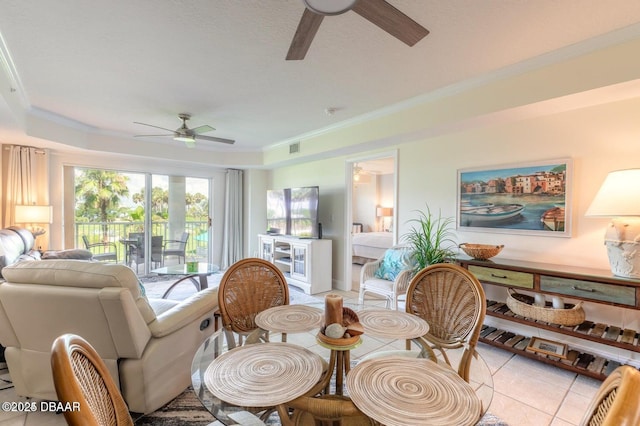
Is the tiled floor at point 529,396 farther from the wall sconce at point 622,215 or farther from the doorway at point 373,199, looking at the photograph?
the doorway at point 373,199

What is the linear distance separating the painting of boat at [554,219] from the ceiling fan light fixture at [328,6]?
254 centimetres

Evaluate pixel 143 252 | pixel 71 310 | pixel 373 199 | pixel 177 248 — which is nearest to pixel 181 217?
pixel 177 248

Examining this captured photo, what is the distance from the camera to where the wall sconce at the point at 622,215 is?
1.99 m

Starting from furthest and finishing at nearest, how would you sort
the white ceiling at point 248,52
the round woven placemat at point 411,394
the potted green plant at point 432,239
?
1. the potted green plant at point 432,239
2. the white ceiling at point 248,52
3. the round woven placemat at point 411,394

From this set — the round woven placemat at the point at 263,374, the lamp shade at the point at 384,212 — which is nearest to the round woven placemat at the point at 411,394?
the round woven placemat at the point at 263,374

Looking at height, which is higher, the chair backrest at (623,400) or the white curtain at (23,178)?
the white curtain at (23,178)

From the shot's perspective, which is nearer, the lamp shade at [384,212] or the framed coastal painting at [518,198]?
the framed coastal painting at [518,198]

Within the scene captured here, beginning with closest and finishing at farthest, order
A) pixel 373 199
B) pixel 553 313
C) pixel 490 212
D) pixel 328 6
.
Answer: pixel 328 6 < pixel 553 313 < pixel 490 212 < pixel 373 199

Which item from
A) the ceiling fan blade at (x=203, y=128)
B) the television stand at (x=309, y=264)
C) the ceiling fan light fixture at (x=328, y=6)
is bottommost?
the television stand at (x=309, y=264)

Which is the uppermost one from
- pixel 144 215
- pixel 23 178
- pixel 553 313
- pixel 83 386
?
pixel 23 178

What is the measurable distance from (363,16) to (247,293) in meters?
1.75

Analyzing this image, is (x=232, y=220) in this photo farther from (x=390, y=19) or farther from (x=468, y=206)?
(x=390, y=19)

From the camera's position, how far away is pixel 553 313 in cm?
234

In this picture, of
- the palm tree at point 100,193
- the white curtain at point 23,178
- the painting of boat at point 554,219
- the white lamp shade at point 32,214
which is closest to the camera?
the painting of boat at point 554,219
